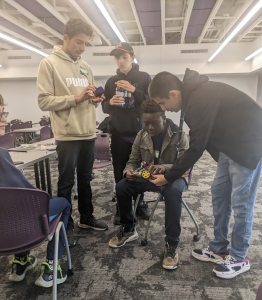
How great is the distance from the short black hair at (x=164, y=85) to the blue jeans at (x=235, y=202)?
1.81 ft

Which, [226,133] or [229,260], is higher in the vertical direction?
[226,133]

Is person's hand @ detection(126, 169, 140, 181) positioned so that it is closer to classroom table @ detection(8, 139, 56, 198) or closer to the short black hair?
the short black hair

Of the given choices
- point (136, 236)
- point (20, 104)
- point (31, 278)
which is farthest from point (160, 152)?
point (20, 104)

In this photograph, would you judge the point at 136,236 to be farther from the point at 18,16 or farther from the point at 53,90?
the point at 18,16

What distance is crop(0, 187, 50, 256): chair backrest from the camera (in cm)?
101

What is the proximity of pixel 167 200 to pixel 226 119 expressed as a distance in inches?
26.9

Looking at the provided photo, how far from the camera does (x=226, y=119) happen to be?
1.32 meters

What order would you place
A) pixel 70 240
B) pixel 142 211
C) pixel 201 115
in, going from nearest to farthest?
1. pixel 201 115
2. pixel 70 240
3. pixel 142 211

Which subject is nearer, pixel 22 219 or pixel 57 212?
pixel 22 219

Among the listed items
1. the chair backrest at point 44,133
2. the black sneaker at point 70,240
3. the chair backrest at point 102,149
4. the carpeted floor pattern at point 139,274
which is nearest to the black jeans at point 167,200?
the carpeted floor pattern at point 139,274

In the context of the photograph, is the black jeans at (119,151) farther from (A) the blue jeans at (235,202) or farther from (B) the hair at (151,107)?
(A) the blue jeans at (235,202)

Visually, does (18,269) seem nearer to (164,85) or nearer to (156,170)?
(156,170)

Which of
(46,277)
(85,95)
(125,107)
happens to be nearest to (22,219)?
(46,277)

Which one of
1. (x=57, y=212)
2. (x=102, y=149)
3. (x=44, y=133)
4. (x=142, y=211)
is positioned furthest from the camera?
(x=44, y=133)
